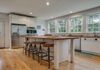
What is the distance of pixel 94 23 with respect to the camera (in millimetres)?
5457

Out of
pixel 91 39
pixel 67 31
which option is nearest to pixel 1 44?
pixel 67 31

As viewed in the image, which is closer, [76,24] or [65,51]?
[65,51]

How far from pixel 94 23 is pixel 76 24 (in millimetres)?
1341

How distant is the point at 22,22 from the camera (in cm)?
741

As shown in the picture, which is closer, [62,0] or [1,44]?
[62,0]

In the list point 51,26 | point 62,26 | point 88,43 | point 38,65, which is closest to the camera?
point 38,65

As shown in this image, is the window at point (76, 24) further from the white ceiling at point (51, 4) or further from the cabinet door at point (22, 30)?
the cabinet door at point (22, 30)

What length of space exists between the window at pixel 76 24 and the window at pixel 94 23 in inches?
24.7

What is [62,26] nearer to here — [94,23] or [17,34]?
[94,23]

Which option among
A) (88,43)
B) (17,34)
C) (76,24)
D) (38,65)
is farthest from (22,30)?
(88,43)

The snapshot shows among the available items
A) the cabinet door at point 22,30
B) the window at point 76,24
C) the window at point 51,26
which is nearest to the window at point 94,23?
the window at point 76,24

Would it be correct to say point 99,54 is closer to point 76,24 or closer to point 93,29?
point 93,29

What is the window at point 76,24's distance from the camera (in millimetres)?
6270

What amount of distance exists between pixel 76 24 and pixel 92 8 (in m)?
1.57
